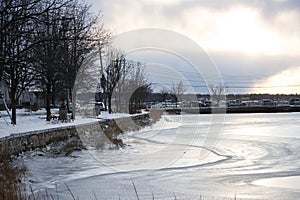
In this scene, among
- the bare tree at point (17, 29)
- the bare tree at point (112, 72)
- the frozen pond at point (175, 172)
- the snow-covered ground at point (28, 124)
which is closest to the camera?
the frozen pond at point (175, 172)

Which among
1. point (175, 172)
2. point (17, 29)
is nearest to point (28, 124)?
point (17, 29)

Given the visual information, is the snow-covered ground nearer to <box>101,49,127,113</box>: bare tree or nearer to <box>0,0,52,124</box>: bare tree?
<box>0,0,52,124</box>: bare tree

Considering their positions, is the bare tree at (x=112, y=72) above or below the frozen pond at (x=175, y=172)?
above

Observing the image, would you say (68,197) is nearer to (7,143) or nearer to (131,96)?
(7,143)

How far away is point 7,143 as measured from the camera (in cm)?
1569

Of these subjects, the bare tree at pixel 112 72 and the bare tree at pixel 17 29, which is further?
the bare tree at pixel 112 72

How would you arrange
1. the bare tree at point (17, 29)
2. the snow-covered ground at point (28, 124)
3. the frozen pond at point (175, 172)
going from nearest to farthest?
the frozen pond at point (175, 172)
the bare tree at point (17, 29)
the snow-covered ground at point (28, 124)

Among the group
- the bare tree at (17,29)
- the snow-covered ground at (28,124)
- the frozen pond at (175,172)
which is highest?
the bare tree at (17,29)

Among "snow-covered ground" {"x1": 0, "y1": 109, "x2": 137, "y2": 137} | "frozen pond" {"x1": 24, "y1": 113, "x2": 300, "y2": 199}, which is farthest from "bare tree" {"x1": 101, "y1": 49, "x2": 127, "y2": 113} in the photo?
"frozen pond" {"x1": 24, "y1": 113, "x2": 300, "y2": 199}

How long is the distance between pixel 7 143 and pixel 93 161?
337 centimetres

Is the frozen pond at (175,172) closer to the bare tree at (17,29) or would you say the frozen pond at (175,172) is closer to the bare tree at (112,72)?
the bare tree at (17,29)

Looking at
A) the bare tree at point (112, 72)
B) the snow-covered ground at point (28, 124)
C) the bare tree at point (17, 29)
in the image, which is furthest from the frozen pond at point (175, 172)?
the bare tree at point (112, 72)

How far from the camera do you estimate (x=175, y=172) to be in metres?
14.8

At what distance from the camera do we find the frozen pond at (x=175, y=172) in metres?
11.7
